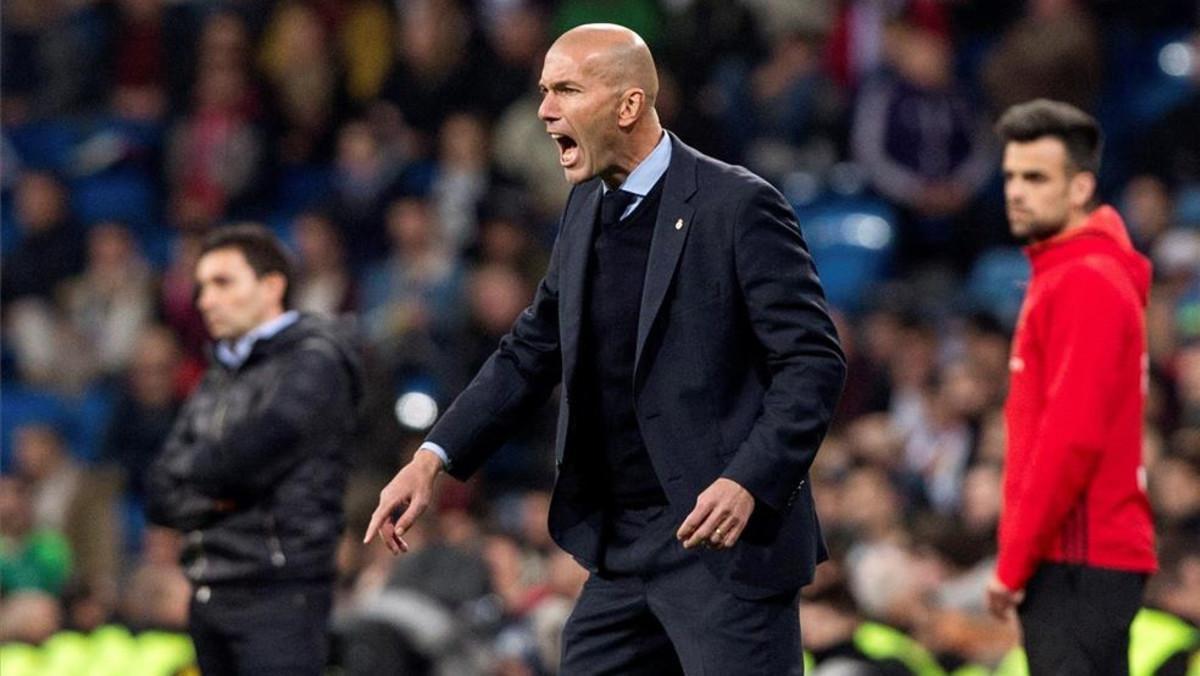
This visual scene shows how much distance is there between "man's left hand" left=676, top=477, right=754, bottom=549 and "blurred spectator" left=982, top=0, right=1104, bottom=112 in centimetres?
759

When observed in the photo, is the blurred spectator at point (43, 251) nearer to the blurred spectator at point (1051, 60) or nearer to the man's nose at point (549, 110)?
the blurred spectator at point (1051, 60)

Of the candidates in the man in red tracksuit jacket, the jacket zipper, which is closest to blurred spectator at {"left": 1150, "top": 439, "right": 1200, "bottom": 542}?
the man in red tracksuit jacket

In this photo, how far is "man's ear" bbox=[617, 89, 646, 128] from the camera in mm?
4676

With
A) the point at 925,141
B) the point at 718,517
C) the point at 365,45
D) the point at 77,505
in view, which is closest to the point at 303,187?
the point at 365,45

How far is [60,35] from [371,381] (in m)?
4.81

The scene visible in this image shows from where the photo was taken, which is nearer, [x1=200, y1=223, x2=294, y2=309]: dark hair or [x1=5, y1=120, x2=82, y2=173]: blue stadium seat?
[x1=200, y1=223, x2=294, y2=309]: dark hair

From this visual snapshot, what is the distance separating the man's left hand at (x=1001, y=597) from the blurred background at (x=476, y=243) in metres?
2.27

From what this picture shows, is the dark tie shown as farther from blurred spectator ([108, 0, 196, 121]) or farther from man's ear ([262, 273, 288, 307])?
blurred spectator ([108, 0, 196, 121])

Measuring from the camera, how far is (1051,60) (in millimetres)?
11570

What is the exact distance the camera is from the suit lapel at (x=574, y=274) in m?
4.74

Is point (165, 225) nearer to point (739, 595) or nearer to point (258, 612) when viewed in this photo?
point (258, 612)

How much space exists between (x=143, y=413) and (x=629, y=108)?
8.32 meters

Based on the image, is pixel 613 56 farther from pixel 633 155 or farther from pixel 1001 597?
pixel 1001 597

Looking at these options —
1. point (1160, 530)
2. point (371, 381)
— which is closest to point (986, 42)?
point (371, 381)
